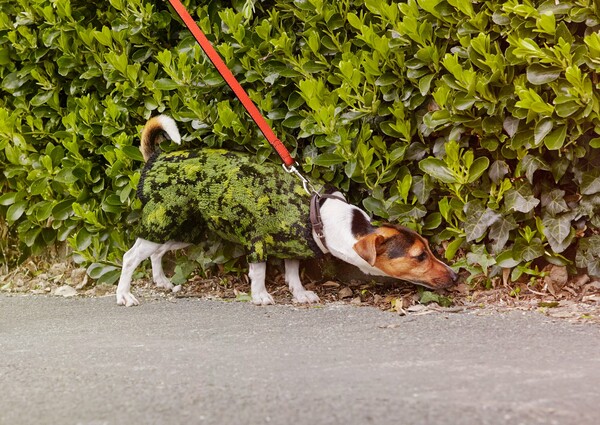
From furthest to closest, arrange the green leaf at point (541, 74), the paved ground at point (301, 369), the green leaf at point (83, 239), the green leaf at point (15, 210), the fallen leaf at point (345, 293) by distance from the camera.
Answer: the green leaf at point (15, 210), the green leaf at point (83, 239), the fallen leaf at point (345, 293), the green leaf at point (541, 74), the paved ground at point (301, 369)

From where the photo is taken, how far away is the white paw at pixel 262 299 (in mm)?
5133

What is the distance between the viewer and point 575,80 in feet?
13.3

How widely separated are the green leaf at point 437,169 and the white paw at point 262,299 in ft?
4.55

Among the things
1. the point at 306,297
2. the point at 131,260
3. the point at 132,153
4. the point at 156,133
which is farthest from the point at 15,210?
the point at 306,297

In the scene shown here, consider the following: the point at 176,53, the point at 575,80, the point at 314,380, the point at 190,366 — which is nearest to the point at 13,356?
the point at 190,366

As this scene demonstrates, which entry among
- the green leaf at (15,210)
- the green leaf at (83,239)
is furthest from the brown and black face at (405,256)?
the green leaf at (15,210)

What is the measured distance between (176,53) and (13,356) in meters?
2.68

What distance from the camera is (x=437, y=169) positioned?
184 inches

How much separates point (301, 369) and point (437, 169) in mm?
1972

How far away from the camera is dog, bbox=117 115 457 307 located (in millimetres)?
4766

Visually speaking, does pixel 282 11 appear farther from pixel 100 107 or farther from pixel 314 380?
pixel 314 380

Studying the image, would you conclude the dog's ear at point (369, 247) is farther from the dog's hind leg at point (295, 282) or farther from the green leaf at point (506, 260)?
the green leaf at point (506, 260)

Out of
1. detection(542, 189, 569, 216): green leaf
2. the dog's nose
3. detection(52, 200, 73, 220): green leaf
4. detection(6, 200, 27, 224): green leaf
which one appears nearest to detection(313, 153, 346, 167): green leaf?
the dog's nose

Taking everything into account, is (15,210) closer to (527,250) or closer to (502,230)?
(502,230)
